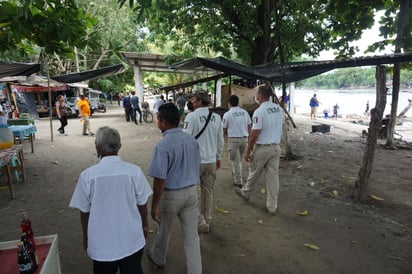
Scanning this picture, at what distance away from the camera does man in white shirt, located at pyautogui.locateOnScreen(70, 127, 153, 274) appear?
193cm

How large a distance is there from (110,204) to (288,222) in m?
3.20

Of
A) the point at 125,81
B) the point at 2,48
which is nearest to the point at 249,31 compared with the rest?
the point at 2,48

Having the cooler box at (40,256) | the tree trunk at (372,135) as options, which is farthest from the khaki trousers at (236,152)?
the cooler box at (40,256)

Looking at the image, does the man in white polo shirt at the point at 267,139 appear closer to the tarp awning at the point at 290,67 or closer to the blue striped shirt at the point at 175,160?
the tarp awning at the point at 290,67

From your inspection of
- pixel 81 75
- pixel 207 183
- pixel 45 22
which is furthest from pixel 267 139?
pixel 81 75

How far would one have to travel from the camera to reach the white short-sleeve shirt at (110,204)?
192cm

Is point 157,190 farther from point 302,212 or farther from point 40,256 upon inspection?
point 302,212

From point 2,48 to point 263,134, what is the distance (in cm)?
363

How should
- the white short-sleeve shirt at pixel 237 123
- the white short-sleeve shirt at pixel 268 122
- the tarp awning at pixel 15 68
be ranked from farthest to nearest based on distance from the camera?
the white short-sleeve shirt at pixel 237 123 → the tarp awning at pixel 15 68 → the white short-sleeve shirt at pixel 268 122

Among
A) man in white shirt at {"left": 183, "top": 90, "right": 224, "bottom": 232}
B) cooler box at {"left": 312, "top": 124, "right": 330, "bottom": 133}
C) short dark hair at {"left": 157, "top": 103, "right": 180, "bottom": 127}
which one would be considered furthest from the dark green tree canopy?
short dark hair at {"left": 157, "top": 103, "right": 180, "bottom": 127}

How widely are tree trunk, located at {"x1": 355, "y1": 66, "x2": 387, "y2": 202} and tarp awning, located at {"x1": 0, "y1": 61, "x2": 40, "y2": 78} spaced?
6794mm

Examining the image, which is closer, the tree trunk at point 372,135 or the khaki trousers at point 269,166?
the khaki trousers at point 269,166

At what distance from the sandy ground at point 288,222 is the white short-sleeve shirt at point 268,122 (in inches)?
51.2

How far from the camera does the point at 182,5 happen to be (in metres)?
9.72
